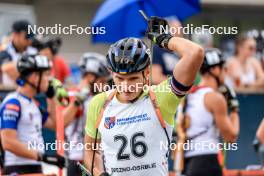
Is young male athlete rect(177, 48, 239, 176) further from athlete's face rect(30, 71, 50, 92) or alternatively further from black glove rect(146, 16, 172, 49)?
black glove rect(146, 16, 172, 49)

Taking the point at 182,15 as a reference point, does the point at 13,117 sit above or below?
below

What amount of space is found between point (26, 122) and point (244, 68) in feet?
20.7

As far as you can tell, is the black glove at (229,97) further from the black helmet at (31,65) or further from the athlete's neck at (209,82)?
the black helmet at (31,65)

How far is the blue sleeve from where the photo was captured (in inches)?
332

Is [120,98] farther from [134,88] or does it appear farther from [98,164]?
[98,164]

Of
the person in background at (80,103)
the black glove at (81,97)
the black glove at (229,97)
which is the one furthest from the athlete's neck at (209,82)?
the black glove at (81,97)

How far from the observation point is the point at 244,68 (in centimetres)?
1423

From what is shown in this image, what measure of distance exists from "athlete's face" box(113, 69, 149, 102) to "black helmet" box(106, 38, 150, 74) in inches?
1.8

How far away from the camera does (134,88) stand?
603 cm

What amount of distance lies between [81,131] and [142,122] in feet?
14.1

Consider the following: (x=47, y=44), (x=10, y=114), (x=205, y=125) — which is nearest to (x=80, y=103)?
(x=10, y=114)

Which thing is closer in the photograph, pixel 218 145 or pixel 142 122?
pixel 142 122

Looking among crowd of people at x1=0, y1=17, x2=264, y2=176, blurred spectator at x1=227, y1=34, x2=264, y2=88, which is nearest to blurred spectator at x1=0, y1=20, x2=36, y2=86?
crowd of people at x1=0, y1=17, x2=264, y2=176

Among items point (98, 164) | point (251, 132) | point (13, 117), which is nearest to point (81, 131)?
point (13, 117)
